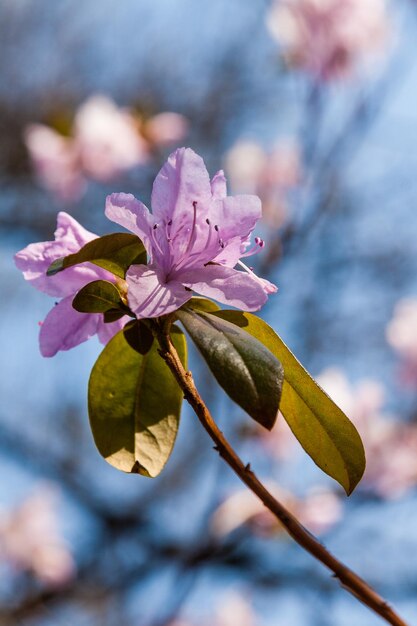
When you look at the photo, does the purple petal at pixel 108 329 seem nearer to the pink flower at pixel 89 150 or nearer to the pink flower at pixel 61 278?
the pink flower at pixel 61 278

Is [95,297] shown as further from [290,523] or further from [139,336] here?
[290,523]

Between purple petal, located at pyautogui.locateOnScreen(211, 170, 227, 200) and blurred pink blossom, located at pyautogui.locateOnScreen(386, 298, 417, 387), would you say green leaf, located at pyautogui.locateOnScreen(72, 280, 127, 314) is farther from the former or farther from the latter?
blurred pink blossom, located at pyautogui.locateOnScreen(386, 298, 417, 387)

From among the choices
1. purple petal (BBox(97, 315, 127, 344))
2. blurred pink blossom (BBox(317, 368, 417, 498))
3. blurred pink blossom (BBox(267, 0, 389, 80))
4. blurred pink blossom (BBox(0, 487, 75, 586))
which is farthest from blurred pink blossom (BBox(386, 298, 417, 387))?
purple petal (BBox(97, 315, 127, 344))

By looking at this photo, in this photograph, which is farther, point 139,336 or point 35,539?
point 35,539

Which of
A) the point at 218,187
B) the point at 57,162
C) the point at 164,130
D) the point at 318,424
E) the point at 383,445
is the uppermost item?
the point at 164,130

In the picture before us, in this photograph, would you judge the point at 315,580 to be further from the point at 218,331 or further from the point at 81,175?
the point at 218,331

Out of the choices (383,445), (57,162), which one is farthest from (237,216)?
(57,162)

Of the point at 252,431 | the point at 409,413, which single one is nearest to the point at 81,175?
the point at 252,431

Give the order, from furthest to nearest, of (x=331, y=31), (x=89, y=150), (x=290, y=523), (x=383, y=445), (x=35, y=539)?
1. (x=35, y=539)
2. (x=331, y=31)
3. (x=89, y=150)
4. (x=383, y=445)
5. (x=290, y=523)
